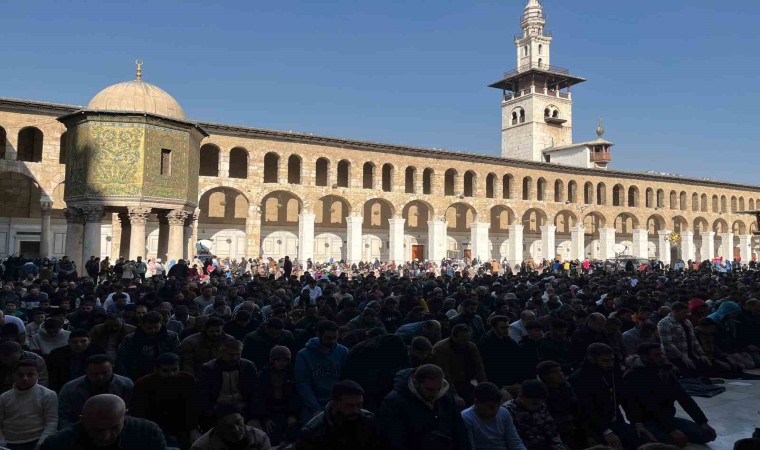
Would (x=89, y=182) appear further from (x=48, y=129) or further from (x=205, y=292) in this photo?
(x=205, y=292)

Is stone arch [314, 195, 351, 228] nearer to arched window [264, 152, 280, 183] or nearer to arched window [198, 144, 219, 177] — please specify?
arched window [264, 152, 280, 183]

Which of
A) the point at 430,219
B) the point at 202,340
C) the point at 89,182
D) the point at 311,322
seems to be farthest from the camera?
the point at 430,219

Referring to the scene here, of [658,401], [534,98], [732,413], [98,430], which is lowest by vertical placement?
[732,413]

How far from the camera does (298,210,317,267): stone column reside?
30.2 m

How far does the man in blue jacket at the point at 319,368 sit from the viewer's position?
5.00m

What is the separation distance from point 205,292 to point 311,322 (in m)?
3.54

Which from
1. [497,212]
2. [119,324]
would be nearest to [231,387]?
[119,324]

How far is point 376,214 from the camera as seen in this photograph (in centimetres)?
3662

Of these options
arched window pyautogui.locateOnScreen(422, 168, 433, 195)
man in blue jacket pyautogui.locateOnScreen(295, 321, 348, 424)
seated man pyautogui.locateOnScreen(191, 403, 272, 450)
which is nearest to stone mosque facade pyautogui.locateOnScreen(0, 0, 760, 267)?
arched window pyautogui.locateOnScreen(422, 168, 433, 195)

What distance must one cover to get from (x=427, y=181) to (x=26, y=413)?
112 feet

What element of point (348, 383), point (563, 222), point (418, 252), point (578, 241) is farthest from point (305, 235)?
point (348, 383)

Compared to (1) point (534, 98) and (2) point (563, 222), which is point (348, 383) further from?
(1) point (534, 98)

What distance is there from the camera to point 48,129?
79.8ft

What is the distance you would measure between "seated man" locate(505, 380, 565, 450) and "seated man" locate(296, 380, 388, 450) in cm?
134
